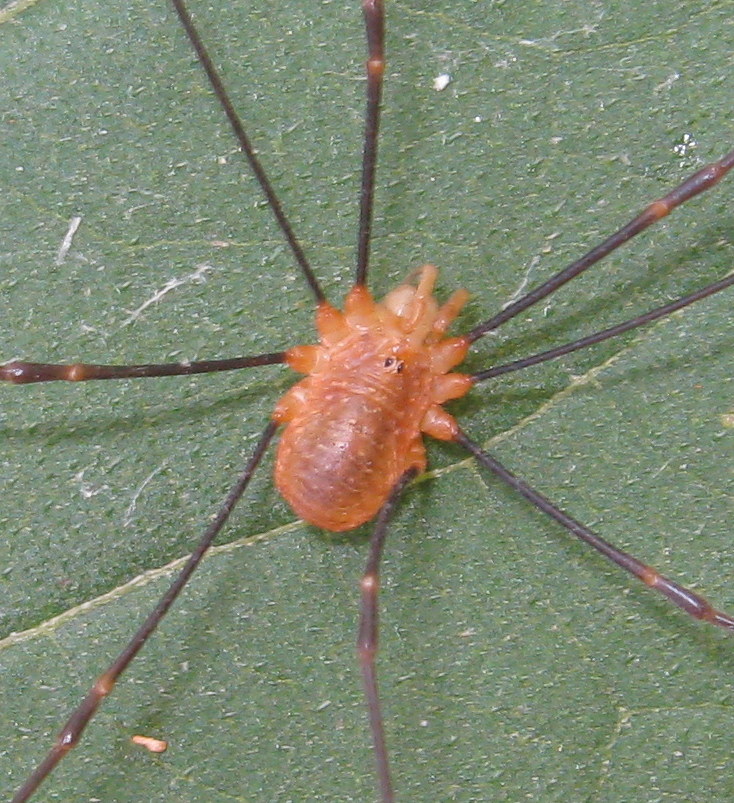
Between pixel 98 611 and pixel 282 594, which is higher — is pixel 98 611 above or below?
above

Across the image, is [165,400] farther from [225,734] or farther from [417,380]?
[225,734]

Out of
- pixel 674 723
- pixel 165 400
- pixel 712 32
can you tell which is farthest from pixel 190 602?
pixel 712 32

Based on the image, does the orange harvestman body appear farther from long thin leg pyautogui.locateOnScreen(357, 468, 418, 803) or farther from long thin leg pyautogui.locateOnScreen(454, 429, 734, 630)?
long thin leg pyautogui.locateOnScreen(454, 429, 734, 630)

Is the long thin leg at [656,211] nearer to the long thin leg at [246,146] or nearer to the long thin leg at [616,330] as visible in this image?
the long thin leg at [616,330]

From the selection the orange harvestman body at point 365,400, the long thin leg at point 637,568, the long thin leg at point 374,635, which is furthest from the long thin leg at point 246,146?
the long thin leg at point 637,568

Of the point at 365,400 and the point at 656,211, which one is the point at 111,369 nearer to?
the point at 365,400

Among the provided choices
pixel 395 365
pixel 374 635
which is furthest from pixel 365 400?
pixel 374 635

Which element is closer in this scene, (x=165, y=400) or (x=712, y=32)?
(x=712, y=32)
